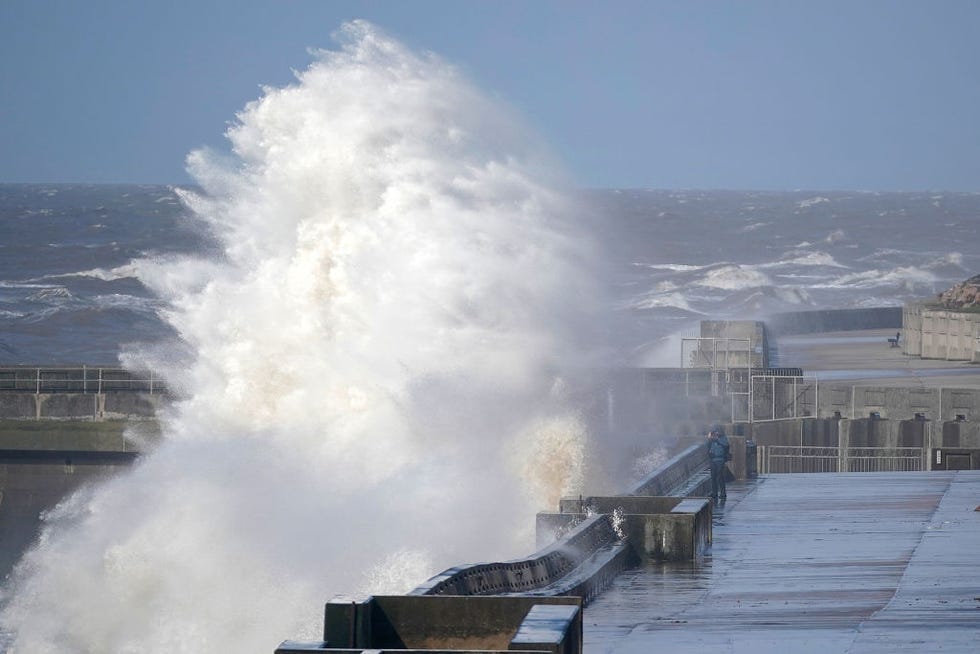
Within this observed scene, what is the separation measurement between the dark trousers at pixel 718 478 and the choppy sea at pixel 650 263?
7.48 meters

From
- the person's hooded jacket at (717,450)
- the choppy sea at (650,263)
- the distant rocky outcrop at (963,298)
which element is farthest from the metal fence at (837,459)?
the distant rocky outcrop at (963,298)

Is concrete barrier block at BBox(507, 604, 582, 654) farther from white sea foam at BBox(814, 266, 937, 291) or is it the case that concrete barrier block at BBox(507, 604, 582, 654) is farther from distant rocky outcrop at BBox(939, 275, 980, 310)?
white sea foam at BBox(814, 266, 937, 291)

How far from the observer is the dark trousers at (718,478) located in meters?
17.6

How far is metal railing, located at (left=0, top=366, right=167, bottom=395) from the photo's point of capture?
27922mm

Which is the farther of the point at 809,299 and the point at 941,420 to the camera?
the point at 809,299

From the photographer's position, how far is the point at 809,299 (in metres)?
73.1

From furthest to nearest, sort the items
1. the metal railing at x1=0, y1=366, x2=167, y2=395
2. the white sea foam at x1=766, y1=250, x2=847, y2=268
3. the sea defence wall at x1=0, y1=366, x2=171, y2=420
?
the white sea foam at x1=766, y1=250, x2=847, y2=268 < the metal railing at x1=0, y1=366, x2=167, y2=395 < the sea defence wall at x1=0, y1=366, x2=171, y2=420

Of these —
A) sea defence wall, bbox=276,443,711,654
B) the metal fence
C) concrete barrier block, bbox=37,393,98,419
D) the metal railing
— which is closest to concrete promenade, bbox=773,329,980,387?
the metal fence

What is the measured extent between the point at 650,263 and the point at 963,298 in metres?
54.3

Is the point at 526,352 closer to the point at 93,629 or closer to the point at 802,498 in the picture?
the point at 802,498

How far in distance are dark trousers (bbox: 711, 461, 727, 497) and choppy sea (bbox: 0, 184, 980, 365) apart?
7.48 metres

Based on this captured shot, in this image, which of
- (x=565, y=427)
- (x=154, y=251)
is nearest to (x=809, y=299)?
(x=154, y=251)

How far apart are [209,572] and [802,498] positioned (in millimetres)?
6947

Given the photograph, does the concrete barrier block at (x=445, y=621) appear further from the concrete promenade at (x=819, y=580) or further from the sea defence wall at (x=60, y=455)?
the sea defence wall at (x=60, y=455)
